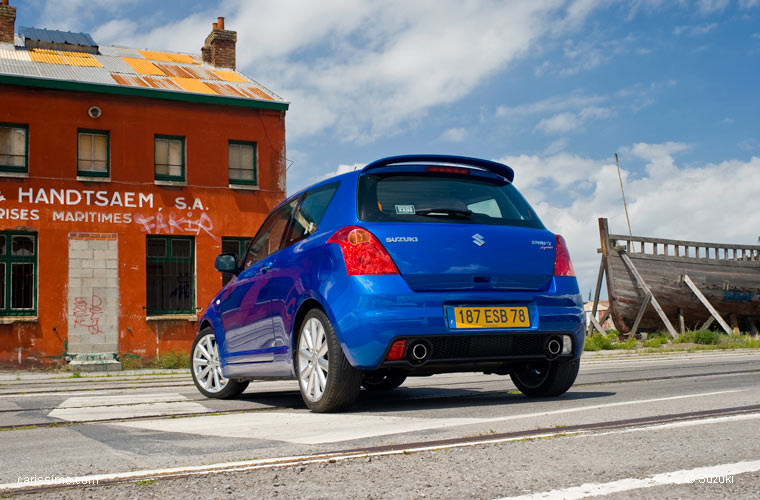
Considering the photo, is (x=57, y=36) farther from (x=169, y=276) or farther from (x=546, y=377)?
(x=546, y=377)

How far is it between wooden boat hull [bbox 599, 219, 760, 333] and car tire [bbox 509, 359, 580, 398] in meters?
21.6

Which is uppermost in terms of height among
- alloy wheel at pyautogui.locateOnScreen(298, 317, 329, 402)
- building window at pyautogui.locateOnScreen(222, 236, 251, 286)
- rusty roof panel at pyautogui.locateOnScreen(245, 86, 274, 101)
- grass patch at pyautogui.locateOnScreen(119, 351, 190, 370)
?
rusty roof panel at pyautogui.locateOnScreen(245, 86, 274, 101)

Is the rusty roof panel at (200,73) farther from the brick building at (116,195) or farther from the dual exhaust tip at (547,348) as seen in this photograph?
the dual exhaust tip at (547,348)

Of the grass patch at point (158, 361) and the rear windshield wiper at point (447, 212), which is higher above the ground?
the rear windshield wiper at point (447, 212)

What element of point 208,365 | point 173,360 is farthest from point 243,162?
point 208,365

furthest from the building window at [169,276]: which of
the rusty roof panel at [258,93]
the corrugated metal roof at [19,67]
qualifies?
the corrugated metal roof at [19,67]

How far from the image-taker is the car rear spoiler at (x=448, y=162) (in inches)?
240

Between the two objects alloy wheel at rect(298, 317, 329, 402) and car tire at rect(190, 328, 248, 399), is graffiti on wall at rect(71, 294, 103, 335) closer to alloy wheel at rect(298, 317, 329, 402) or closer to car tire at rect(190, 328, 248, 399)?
car tire at rect(190, 328, 248, 399)

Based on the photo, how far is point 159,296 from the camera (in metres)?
21.6

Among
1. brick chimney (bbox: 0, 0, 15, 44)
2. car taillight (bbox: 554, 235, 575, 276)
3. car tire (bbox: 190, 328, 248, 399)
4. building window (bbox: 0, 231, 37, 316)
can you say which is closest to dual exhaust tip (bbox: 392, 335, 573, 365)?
car taillight (bbox: 554, 235, 575, 276)

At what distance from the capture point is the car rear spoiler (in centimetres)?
609

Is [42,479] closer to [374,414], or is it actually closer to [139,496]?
[139,496]

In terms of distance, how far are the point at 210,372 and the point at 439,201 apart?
119 inches

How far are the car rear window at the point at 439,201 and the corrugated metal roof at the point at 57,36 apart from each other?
72.3 ft
